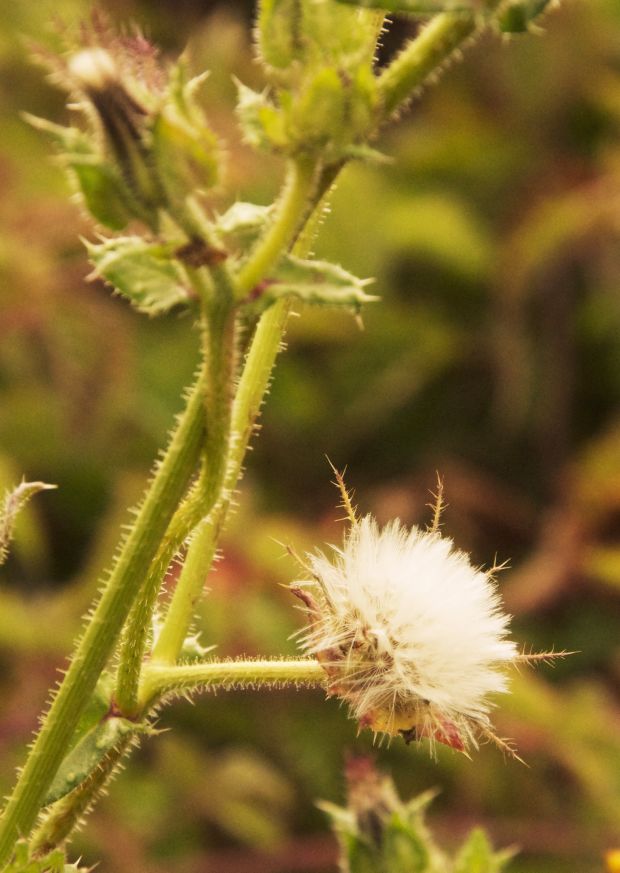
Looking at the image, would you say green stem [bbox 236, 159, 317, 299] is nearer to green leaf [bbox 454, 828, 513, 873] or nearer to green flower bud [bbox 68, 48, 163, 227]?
green flower bud [bbox 68, 48, 163, 227]

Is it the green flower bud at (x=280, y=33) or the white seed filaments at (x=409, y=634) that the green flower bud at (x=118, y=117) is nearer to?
the green flower bud at (x=280, y=33)

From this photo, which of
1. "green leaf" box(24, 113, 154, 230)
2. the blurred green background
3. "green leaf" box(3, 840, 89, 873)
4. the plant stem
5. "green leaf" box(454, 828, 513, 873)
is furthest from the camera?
the blurred green background

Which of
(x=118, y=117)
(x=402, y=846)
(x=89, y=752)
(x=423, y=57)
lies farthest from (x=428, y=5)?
(x=402, y=846)

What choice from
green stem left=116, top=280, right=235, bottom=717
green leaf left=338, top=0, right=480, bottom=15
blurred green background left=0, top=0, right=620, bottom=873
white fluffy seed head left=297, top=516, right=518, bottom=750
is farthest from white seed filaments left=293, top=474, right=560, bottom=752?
blurred green background left=0, top=0, right=620, bottom=873

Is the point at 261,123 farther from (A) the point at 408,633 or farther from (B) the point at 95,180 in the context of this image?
(A) the point at 408,633

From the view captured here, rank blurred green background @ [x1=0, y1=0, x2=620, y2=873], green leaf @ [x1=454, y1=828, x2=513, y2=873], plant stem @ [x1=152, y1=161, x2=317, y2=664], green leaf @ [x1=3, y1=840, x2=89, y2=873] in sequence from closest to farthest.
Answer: green leaf @ [x1=3, y1=840, x2=89, y2=873] → plant stem @ [x1=152, y1=161, x2=317, y2=664] → green leaf @ [x1=454, y1=828, x2=513, y2=873] → blurred green background @ [x1=0, y1=0, x2=620, y2=873]

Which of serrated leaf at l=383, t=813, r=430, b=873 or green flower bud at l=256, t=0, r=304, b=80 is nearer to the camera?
green flower bud at l=256, t=0, r=304, b=80
